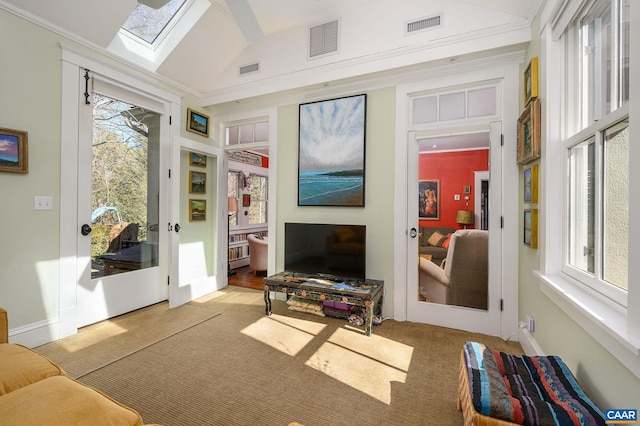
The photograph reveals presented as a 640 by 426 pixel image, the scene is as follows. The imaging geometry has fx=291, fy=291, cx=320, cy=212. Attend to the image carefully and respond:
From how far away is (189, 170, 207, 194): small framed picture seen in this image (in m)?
4.03

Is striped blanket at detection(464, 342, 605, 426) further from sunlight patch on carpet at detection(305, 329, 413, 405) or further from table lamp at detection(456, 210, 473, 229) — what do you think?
table lamp at detection(456, 210, 473, 229)

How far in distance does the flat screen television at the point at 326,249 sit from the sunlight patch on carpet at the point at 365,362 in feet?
2.38

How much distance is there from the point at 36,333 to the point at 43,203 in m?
1.14

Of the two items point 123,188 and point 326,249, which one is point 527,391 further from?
point 123,188

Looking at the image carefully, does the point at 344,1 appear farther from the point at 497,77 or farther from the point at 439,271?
the point at 439,271

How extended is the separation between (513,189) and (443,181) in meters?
0.75

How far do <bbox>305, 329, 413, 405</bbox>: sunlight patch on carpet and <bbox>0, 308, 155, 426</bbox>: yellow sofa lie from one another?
1.42 meters

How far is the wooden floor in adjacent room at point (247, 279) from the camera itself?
470 cm

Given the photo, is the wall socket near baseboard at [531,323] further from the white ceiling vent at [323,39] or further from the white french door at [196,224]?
the white french door at [196,224]

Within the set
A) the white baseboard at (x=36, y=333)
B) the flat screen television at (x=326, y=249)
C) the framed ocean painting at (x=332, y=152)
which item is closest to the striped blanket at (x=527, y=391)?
the flat screen television at (x=326, y=249)

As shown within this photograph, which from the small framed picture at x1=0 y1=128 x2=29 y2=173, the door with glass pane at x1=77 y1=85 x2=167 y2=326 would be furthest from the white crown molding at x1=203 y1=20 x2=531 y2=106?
the small framed picture at x1=0 y1=128 x2=29 y2=173

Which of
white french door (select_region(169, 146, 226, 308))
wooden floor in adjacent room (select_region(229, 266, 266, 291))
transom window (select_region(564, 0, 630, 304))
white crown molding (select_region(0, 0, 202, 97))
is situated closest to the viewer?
transom window (select_region(564, 0, 630, 304))

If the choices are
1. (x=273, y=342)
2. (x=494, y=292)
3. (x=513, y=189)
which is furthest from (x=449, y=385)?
(x=513, y=189)

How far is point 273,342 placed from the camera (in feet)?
A: 8.69
